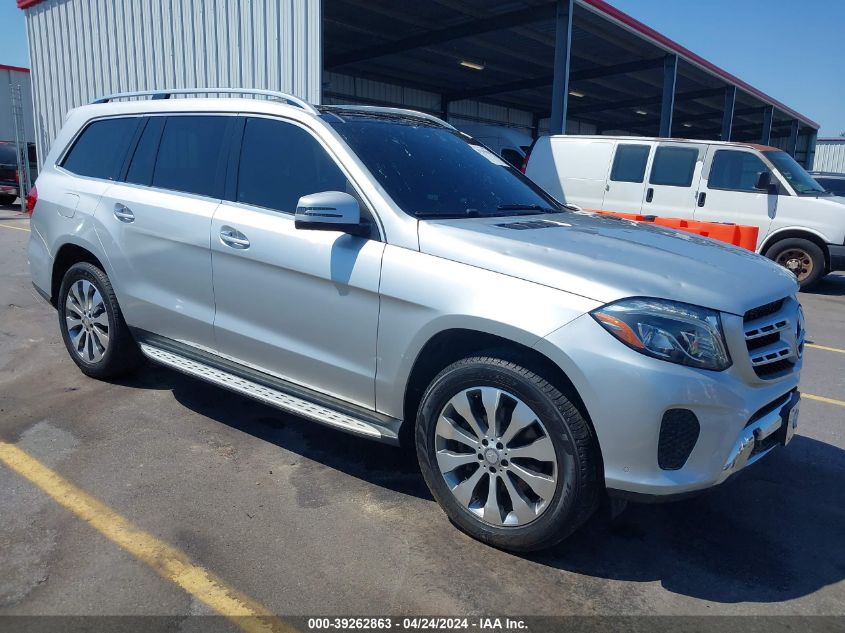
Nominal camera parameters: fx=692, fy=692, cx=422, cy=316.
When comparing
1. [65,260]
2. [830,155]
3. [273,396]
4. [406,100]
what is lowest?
[273,396]

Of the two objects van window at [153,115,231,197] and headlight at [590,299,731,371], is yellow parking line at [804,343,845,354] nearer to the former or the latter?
headlight at [590,299,731,371]

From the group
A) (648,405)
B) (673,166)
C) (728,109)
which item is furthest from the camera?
(728,109)

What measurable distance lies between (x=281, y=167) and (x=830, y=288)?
9.87 metres

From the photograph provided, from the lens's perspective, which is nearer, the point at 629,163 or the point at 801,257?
the point at 801,257

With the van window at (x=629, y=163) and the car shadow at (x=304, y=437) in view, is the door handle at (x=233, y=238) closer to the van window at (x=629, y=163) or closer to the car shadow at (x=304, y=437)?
the car shadow at (x=304, y=437)

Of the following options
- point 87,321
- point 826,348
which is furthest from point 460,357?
point 826,348

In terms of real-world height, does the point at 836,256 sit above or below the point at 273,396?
above

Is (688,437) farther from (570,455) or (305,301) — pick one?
(305,301)

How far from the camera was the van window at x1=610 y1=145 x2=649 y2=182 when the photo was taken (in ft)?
33.3

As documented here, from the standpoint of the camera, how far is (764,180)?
30.6 feet

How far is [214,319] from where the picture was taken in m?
3.78

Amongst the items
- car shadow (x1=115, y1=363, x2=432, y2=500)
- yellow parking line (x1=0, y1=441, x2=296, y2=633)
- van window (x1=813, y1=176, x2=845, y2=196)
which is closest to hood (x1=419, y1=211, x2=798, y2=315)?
car shadow (x1=115, y1=363, x2=432, y2=500)

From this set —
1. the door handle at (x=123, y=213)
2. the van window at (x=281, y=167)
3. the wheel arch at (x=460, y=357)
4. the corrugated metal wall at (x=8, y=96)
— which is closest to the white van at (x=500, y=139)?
the door handle at (x=123, y=213)

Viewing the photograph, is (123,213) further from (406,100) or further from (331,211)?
(406,100)
